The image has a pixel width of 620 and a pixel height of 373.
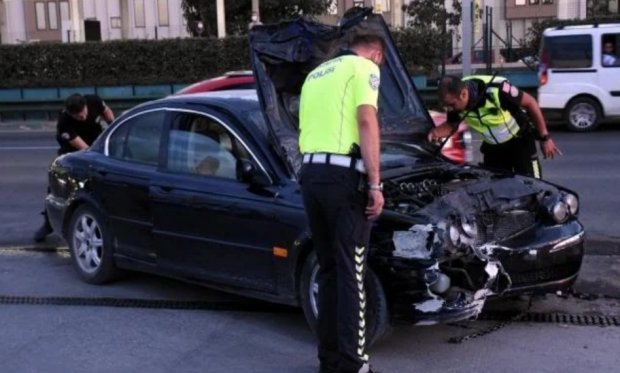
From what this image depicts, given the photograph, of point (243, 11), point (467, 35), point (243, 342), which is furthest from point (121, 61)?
point (243, 342)

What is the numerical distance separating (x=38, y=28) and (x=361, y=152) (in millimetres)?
64301

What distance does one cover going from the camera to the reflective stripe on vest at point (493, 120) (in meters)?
5.98

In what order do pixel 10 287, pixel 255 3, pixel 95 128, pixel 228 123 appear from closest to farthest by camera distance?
pixel 228 123, pixel 10 287, pixel 95 128, pixel 255 3

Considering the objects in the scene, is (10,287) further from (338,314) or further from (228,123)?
(338,314)

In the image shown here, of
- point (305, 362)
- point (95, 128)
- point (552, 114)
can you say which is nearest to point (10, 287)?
point (95, 128)

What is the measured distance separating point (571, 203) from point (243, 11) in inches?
1072

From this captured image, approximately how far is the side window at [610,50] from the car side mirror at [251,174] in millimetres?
12060

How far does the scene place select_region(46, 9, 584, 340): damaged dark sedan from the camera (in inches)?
177

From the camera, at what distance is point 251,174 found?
17.0 ft

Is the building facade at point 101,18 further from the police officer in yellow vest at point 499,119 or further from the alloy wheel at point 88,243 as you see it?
the police officer in yellow vest at point 499,119

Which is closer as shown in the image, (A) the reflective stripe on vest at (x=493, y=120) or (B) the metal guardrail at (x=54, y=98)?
(A) the reflective stripe on vest at (x=493, y=120)

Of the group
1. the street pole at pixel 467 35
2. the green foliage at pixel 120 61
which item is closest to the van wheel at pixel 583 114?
the street pole at pixel 467 35

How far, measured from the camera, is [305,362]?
4.66 meters

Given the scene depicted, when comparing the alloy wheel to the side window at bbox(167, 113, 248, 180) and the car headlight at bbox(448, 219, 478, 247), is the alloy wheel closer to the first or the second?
the side window at bbox(167, 113, 248, 180)
